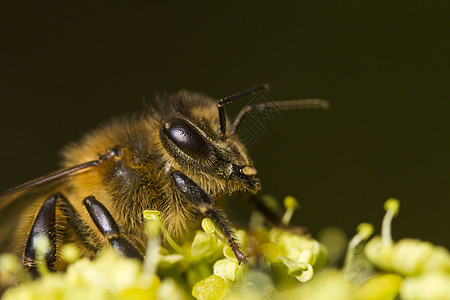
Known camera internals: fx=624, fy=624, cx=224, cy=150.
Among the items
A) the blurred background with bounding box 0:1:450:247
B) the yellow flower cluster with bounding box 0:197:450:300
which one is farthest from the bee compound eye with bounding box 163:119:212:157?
the blurred background with bounding box 0:1:450:247

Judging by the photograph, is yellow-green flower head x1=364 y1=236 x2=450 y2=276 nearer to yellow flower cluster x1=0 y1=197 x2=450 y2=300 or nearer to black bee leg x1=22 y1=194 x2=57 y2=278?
yellow flower cluster x1=0 y1=197 x2=450 y2=300

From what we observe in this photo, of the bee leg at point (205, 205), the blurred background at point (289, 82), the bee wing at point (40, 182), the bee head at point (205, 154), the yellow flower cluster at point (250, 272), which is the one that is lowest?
the yellow flower cluster at point (250, 272)

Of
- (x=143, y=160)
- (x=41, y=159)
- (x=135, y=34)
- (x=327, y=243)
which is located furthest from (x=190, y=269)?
(x=135, y=34)

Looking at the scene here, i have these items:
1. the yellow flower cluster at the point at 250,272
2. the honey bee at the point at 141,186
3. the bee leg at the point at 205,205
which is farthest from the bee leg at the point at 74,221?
the bee leg at the point at 205,205

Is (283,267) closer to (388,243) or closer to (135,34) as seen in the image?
(388,243)

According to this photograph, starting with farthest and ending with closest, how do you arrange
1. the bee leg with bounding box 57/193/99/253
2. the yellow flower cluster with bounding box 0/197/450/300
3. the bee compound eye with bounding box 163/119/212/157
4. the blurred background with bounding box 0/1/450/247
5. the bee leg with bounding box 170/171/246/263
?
1. the blurred background with bounding box 0/1/450/247
2. the bee leg with bounding box 57/193/99/253
3. the bee compound eye with bounding box 163/119/212/157
4. the bee leg with bounding box 170/171/246/263
5. the yellow flower cluster with bounding box 0/197/450/300

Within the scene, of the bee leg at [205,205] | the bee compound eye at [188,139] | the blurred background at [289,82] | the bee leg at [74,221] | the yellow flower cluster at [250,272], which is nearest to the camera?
the yellow flower cluster at [250,272]

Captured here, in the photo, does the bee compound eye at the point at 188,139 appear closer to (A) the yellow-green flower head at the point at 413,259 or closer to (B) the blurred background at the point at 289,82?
(A) the yellow-green flower head at the point at 413,259
